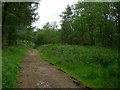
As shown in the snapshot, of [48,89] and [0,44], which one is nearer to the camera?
[48,89]

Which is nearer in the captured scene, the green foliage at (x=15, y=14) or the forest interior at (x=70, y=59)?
the forest interior at (x=70, y=59)

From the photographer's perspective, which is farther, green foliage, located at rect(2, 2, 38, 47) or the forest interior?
green foliage, located at rect(2, 2, 38, 47)

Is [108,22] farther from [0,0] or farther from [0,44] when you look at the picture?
[0,44]

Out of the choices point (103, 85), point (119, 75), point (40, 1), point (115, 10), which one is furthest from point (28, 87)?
point (40, 1)

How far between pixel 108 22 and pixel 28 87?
1150cm

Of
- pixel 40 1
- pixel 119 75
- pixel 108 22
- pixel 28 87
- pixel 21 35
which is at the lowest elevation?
pixel 28 87

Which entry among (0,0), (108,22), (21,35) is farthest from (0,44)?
(108,22)

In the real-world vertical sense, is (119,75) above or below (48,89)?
above

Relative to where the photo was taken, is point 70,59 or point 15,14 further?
point 15,14

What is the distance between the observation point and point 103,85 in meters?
6.12

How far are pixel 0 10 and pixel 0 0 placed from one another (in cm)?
160

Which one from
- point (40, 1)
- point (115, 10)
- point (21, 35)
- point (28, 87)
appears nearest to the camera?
point (28, 87)

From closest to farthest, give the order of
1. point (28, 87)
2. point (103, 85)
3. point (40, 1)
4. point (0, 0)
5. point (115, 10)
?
point (103, 85), point (28, 87), point (115, 10), point (0, 0), point (40, 1)

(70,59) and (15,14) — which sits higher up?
(15,14)
